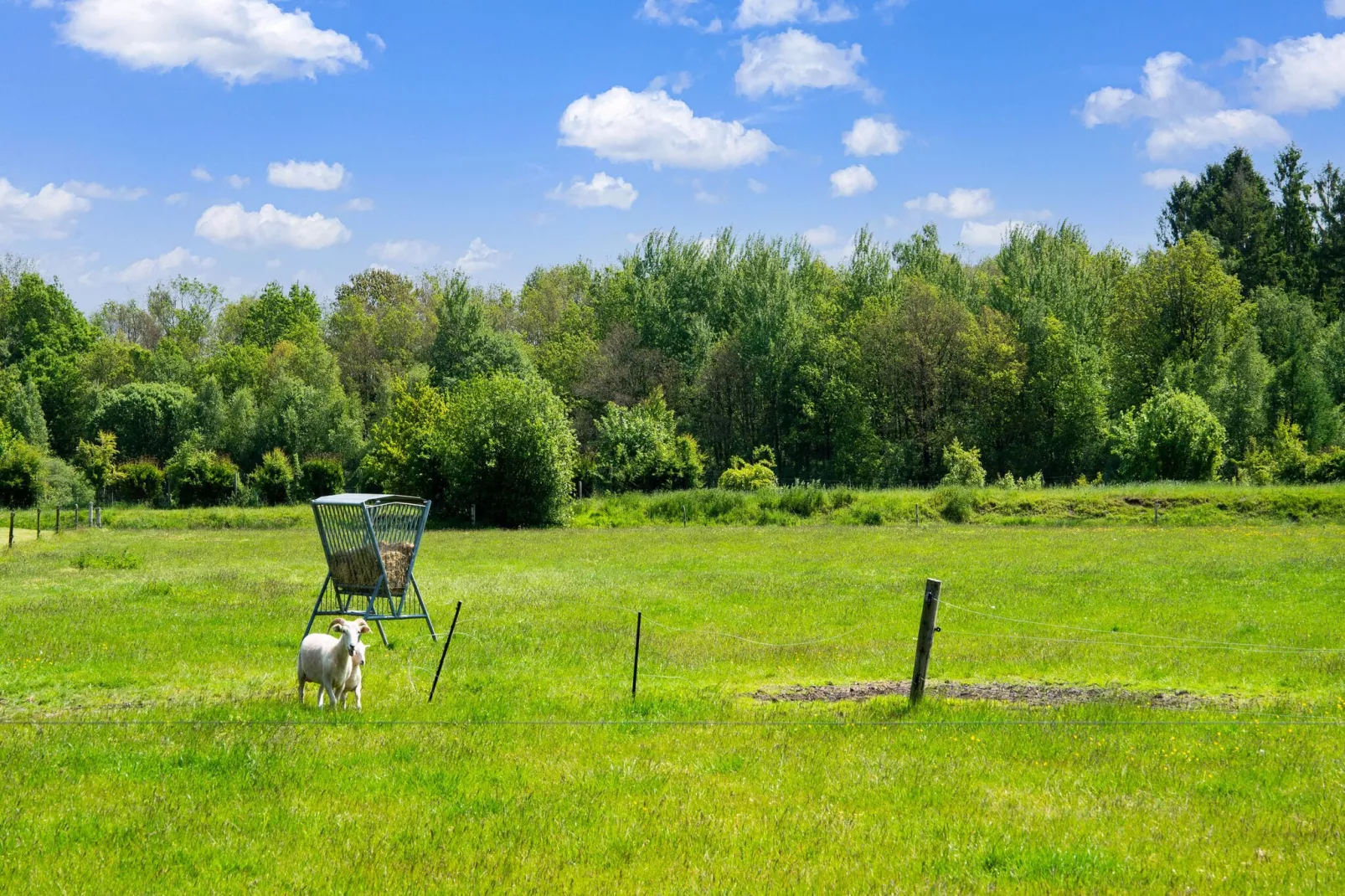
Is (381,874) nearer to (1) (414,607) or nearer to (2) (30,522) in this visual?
(1) (414,607)

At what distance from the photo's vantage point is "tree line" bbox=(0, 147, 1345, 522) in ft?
242

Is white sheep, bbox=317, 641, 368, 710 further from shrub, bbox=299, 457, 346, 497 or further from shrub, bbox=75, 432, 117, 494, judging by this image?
shrub, bbox=75, 432, 117, 494

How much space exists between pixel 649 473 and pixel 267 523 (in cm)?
2684

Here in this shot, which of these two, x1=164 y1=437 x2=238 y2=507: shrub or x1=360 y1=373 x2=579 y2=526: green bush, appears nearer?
x1=360 y1=373 x2=579 y2=526: green bush

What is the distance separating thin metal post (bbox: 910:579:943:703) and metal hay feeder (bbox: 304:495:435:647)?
877 centimetres

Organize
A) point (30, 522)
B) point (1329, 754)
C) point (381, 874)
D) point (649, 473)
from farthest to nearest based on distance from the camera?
point (649, 473) < point (30, 522) < point (1329, 754) < point (381, 874)

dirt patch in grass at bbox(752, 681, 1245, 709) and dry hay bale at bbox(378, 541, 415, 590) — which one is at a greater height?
dry hay bale at bbox(378, 541, 415, 590)

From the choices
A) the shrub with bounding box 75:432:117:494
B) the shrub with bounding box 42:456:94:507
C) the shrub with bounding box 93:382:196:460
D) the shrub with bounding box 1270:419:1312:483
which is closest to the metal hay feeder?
the shrub with bounding box 1270:419:1312:483

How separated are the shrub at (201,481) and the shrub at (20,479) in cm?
941

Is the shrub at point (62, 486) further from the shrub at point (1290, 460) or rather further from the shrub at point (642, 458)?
the shrub at point (1290, 460)

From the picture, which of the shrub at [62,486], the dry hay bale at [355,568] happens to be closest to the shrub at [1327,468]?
the dry hay bale at [355,568]

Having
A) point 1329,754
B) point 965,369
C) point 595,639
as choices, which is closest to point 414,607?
point 595,639

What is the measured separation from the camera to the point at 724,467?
98.1 m

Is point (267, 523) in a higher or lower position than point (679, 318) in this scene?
lower
